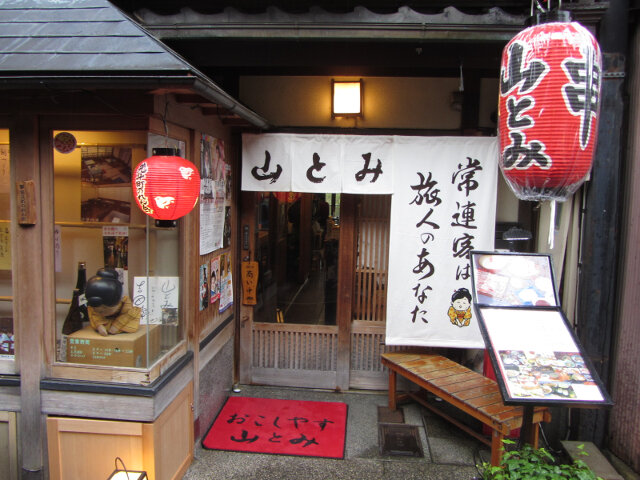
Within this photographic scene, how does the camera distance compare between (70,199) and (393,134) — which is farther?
(393,134)

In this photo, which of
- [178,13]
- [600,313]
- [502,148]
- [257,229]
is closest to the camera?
[502,148]

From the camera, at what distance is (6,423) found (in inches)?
189

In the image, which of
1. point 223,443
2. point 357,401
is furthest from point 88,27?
point 357,401

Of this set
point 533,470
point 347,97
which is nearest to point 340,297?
point 347,97

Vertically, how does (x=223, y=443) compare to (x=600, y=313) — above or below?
below

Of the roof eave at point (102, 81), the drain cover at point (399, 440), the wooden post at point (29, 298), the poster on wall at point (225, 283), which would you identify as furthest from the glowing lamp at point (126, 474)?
the roof eave at point (102, 81)

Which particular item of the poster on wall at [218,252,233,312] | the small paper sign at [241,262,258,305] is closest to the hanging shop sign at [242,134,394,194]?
the poster on wall at [218,252,233,312]

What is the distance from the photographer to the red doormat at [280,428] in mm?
5859

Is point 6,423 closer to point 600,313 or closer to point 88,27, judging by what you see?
point 88,27

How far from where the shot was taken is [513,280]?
15.4 ft

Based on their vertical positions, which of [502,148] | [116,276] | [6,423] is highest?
[502,148]

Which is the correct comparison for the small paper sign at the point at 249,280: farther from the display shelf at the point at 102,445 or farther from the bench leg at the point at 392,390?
the display shelf at the point at 102,445

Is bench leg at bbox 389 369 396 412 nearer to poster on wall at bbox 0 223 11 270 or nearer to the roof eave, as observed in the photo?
the roof eave

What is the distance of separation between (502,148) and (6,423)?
18.2 ft
